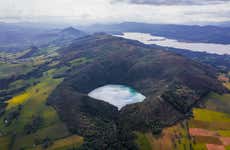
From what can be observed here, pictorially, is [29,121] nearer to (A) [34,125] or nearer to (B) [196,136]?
(A) [34,125]

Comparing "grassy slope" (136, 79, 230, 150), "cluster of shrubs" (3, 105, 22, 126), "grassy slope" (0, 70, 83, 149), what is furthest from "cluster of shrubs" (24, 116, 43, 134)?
"grassy slope" (136, 79, 230, 150)

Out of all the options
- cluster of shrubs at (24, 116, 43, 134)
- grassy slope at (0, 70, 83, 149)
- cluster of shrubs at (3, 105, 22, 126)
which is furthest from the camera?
cluster of shrubs at (3, 105, 22, 126)

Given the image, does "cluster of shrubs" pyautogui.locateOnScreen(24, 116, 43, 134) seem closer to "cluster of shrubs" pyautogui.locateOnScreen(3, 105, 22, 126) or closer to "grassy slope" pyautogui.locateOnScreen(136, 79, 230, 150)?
"cluster of shrubs" pyautogui.locateOnScreen(3, 105, 22, 126)

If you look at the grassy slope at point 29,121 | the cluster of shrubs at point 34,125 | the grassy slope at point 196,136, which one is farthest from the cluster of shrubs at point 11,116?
the grassy slope at point 196,136

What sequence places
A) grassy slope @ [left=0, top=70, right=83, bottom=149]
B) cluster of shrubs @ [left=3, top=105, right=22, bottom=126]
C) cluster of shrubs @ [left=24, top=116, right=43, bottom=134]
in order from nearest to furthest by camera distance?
grassy slope @ [left=0, top=70, right=83, bottom=149] → cluster of shrubs @ [left=24, top=116, right=43, bottom=134] → cluster of shrubs @ [left=3, top=105, right=22, bottom=126]

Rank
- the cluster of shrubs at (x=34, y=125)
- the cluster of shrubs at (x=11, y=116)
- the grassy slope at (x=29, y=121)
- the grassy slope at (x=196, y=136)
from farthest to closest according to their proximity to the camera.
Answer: the cluster of shrubs at (x=11, y=116)
the cluster of shrubs at (x=34, y=125)
the grassy slope at (x=29, y=121)
the grassy slope at (x=196, y=136)

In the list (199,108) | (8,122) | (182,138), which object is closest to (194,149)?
(182,138)

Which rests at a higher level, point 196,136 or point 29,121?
point 196,136

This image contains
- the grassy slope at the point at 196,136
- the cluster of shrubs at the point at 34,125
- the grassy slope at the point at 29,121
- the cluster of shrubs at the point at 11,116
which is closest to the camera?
the grassy slope at the point at 196,136

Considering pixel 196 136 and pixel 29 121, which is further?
pixel 29 121

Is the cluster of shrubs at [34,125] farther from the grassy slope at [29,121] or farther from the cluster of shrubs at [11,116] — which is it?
the cluster of shrubs at [11,116]

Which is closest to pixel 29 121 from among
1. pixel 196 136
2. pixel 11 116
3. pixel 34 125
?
pixel 34 125


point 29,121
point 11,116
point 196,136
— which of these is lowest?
point 11,116
